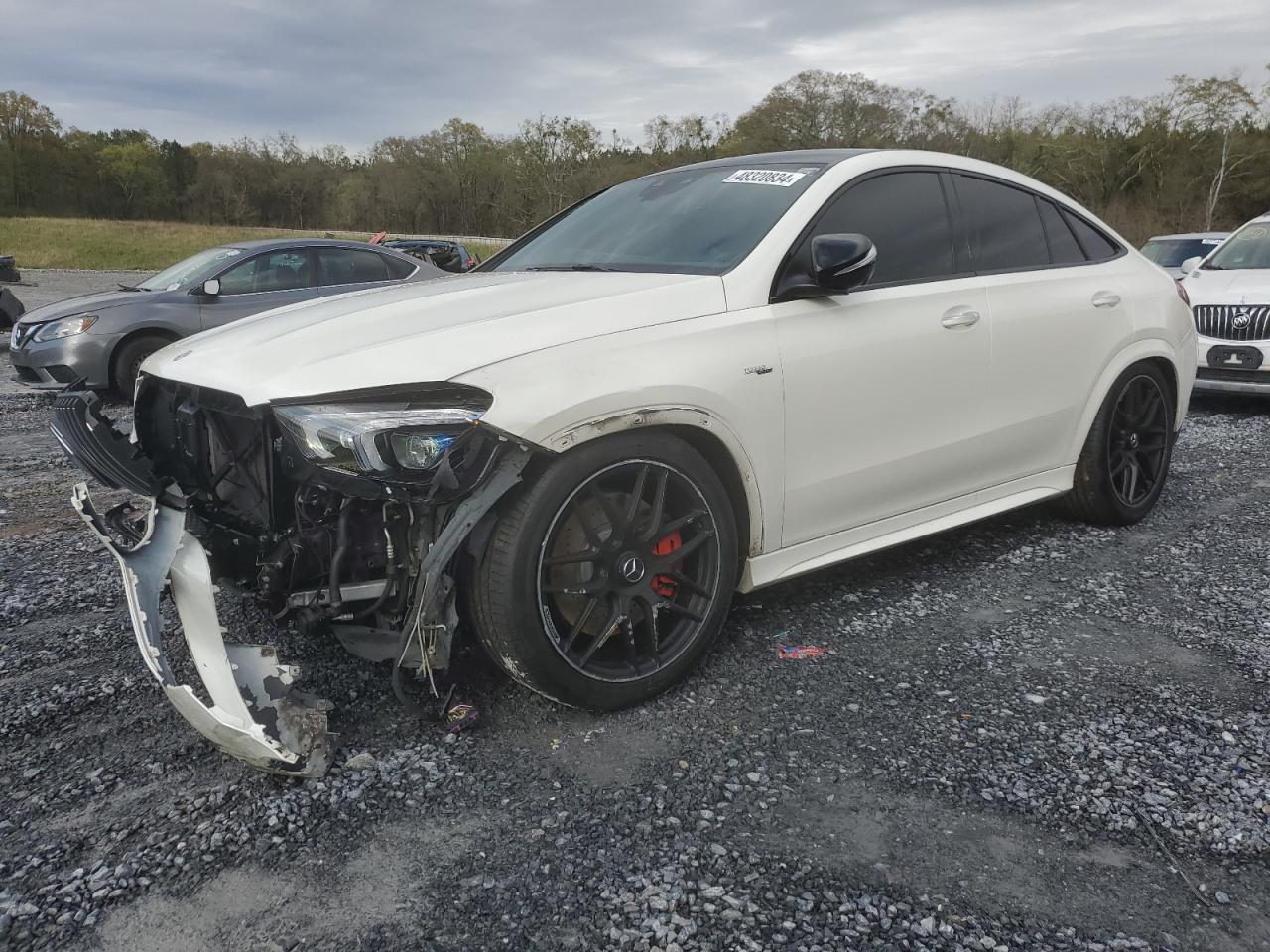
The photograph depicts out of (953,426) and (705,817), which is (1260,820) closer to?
(705,817)

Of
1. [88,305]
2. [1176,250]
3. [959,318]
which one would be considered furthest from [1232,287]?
[88,305]

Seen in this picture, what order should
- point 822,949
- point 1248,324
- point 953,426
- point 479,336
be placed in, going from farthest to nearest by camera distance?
point 1248,324
point 953,426
point 479,336
point 822,949

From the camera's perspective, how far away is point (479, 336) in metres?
2.54

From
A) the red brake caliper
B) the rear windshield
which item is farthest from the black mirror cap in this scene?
the rear windshield

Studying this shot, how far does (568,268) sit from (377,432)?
4.59 feet

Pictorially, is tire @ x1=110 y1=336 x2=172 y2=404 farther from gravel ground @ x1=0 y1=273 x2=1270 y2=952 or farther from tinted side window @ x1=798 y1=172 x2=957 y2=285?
tinted side window @ x1=798 y1=172 x2=957 y2=285

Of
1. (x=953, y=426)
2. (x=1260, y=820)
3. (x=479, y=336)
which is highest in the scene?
(x=479, y=336)

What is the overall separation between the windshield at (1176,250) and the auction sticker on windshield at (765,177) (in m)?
11.1

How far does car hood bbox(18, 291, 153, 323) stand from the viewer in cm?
867

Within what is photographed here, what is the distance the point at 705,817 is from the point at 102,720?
184cm

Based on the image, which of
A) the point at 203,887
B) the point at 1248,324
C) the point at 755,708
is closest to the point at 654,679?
the point at 755,708

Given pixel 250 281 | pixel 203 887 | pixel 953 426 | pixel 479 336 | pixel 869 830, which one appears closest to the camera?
pixel 203 887

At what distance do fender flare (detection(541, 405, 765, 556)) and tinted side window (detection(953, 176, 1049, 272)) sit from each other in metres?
1.56

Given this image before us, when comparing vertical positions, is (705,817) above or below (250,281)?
below
